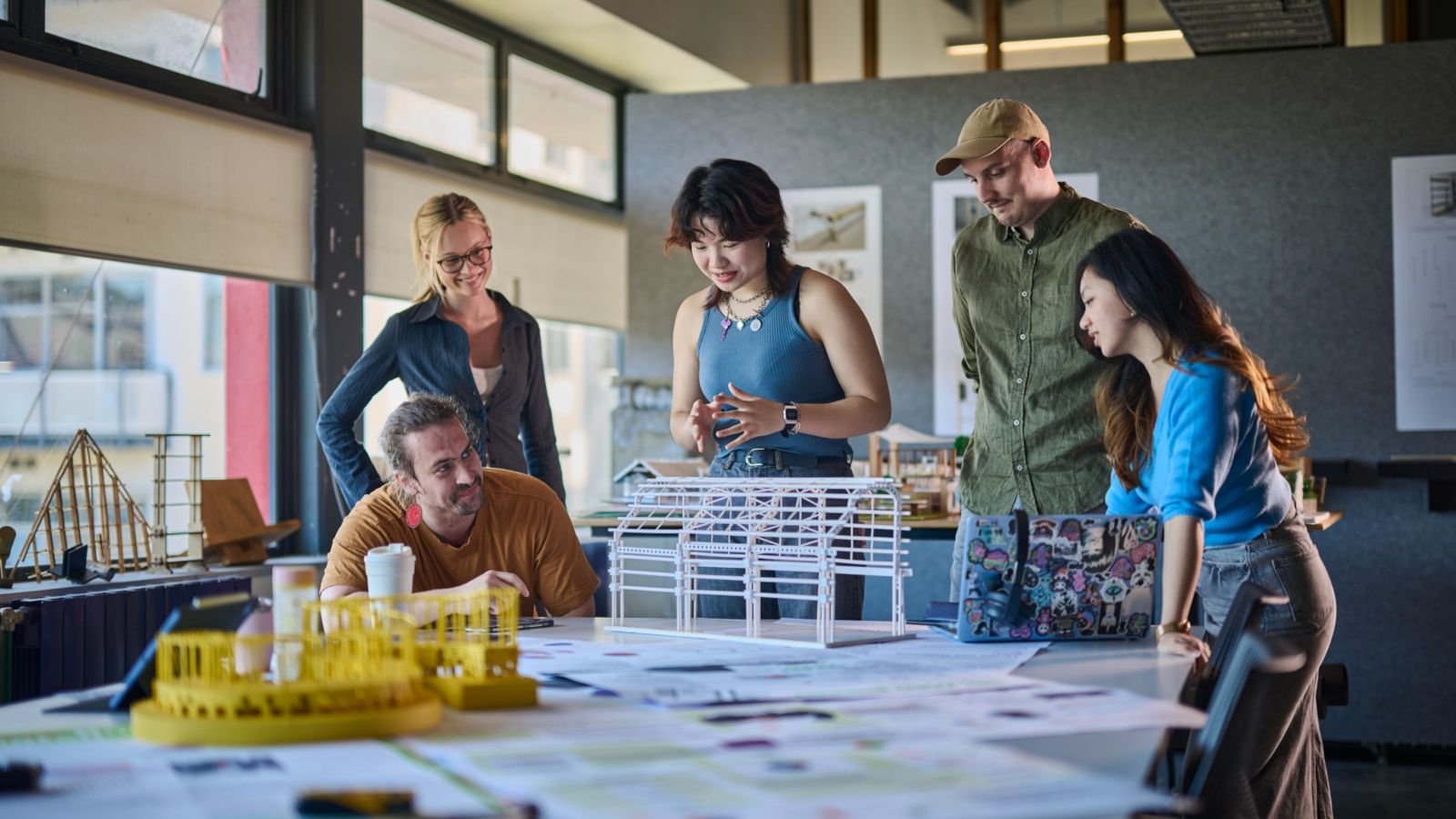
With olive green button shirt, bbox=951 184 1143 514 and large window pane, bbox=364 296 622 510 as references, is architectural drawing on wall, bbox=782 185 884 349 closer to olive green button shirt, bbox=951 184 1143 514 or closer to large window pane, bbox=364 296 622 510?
large window pane, bbox=364 296 622 510

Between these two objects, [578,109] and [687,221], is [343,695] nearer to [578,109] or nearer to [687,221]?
[687,221]

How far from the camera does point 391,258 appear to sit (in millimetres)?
5309

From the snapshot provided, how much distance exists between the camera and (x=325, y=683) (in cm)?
148

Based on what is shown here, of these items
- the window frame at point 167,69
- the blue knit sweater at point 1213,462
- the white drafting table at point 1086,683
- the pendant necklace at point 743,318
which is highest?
the window frame at point 167,69

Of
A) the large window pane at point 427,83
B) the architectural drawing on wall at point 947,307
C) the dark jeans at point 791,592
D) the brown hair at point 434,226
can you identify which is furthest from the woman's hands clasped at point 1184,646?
the large window pane at point 427,83

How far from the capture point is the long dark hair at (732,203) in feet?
8.61

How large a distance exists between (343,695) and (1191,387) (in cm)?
129

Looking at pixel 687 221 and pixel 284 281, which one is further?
pixel 284 281

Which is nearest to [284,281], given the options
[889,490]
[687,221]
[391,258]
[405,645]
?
[391,258]

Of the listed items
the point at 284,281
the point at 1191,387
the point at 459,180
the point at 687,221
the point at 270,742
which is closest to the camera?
the point at 270,742

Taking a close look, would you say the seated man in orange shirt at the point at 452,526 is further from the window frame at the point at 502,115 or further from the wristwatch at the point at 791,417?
the window frame at the point at 502,115

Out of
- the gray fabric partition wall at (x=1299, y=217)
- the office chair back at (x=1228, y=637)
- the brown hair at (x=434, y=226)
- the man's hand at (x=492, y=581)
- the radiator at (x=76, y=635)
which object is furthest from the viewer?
the gray fabric partition wall at (x=1299, y=217)

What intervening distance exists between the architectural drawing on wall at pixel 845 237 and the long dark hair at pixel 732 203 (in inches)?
126

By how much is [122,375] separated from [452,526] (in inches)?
80.6
